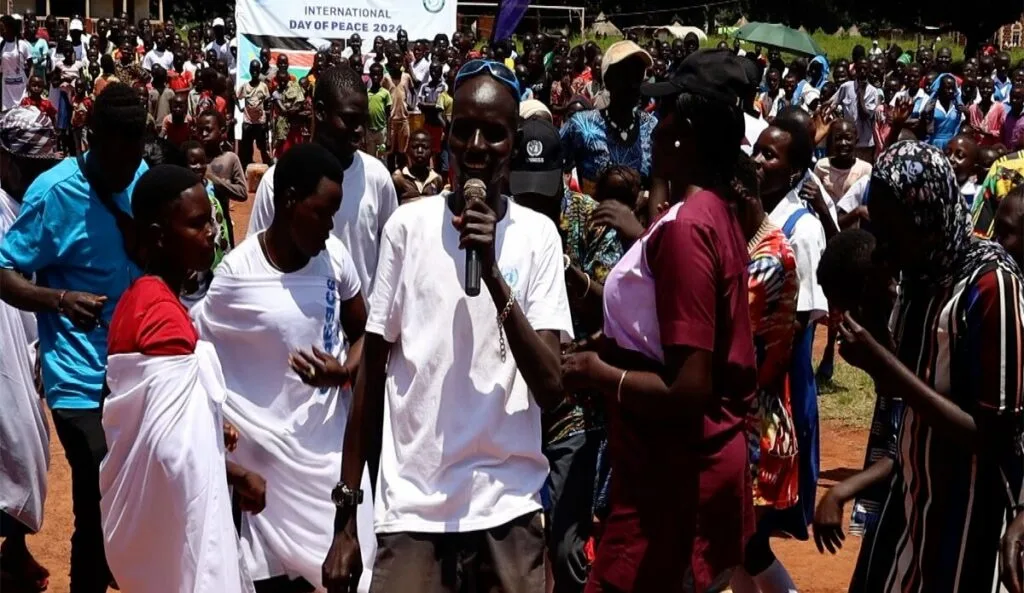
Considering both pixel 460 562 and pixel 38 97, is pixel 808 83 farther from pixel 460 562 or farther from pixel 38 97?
pixel 460 562

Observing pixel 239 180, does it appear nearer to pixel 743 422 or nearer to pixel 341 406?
pixel 341 406

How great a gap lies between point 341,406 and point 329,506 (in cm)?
34

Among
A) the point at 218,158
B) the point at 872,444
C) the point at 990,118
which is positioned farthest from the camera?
the point at 990,118

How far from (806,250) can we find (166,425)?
2.84 metres

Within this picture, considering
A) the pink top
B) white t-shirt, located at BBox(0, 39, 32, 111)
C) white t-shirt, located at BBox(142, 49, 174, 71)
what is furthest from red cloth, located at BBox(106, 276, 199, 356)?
white t-shirt, located at BBox(142, 49, 174, 71)

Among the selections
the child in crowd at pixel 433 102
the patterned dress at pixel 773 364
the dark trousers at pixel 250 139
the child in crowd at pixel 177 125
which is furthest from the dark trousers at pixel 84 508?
the dark trousers at pixel 250 139

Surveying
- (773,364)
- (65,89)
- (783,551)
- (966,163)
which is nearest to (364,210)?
(773,364)

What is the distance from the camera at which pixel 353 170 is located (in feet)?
18.6

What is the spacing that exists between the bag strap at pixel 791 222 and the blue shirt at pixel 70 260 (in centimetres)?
261

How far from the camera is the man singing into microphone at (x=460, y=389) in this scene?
3.57 meters

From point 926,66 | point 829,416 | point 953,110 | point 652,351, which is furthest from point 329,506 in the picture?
point 926,66

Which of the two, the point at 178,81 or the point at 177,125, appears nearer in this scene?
the point at 177,125

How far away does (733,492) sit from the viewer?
3.34 m

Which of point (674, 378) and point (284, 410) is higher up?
point (674, 378)
